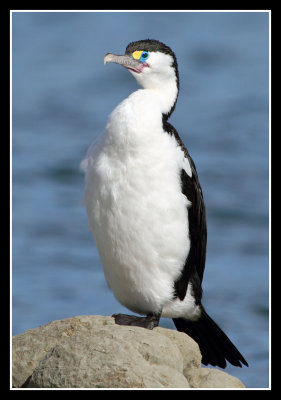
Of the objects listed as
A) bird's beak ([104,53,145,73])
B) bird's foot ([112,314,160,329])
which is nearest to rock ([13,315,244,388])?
bird's foot ([112,314,160,329])

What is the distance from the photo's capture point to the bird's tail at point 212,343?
716cm

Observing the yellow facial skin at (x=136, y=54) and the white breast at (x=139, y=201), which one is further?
the yellow facial skin at (x=136, y=54)

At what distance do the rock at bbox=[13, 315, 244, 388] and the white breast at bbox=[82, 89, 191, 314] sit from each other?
467 millimetres

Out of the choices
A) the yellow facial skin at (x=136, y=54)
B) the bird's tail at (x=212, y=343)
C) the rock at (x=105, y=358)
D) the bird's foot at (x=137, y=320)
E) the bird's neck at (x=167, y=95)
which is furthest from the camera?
the bird's tail at (x=212, y=343)

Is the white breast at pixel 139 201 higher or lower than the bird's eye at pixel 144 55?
lower

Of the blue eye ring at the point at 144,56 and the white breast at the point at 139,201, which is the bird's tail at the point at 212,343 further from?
the blue eye ring at the point at 144,56

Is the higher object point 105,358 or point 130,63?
point 130,63

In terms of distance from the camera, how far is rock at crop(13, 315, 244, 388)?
552cm

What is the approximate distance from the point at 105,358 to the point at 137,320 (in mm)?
1010

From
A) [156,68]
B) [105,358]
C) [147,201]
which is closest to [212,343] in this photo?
[147,201]

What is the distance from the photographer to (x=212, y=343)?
7184 mm

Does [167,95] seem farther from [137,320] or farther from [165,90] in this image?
[137,320]

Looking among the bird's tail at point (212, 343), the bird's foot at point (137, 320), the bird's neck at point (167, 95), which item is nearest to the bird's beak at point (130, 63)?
the bird's neck at point (167, 95)

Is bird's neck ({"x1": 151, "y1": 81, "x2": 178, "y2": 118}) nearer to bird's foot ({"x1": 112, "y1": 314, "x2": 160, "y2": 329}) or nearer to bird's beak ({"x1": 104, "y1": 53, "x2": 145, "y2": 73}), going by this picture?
bird's beak ({"x1": 104, "y1": 53, "x2": 145, "y2": 73})
